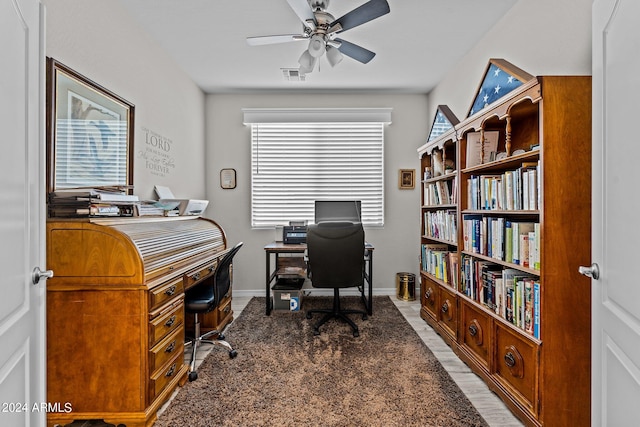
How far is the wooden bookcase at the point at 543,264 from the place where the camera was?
5.06ft

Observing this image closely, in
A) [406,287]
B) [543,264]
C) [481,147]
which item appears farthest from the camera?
[406,287]

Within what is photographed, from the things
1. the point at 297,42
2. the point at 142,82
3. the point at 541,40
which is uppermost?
the point at 297,42

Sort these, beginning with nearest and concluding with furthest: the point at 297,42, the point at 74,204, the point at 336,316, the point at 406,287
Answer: the point at 74,204 → the point at 297,42 → the point at 336,316 → the point at 406,287

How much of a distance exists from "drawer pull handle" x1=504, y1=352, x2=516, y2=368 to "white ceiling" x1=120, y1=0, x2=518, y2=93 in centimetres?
235

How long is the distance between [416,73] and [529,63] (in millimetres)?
1368

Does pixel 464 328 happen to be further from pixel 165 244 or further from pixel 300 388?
pixel 165 244

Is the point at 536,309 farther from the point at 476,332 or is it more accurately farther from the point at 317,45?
the point at 317,45

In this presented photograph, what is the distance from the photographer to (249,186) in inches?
162

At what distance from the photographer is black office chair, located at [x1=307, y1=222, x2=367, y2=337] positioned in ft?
9.26

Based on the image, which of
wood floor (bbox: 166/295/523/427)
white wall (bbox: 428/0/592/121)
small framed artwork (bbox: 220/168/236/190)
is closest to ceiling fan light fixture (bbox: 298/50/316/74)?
white wall (bbox: 428/0/592/121)

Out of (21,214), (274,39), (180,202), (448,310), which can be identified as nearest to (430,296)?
(448,310)

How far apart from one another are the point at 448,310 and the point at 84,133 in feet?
9.47

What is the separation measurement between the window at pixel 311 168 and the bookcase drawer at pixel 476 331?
1.85 metres

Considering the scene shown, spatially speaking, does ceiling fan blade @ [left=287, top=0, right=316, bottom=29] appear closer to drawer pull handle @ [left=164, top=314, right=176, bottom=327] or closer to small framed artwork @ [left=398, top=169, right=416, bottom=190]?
drawer pull handle @ [left=164, top=314, right=176, bottom=327]
